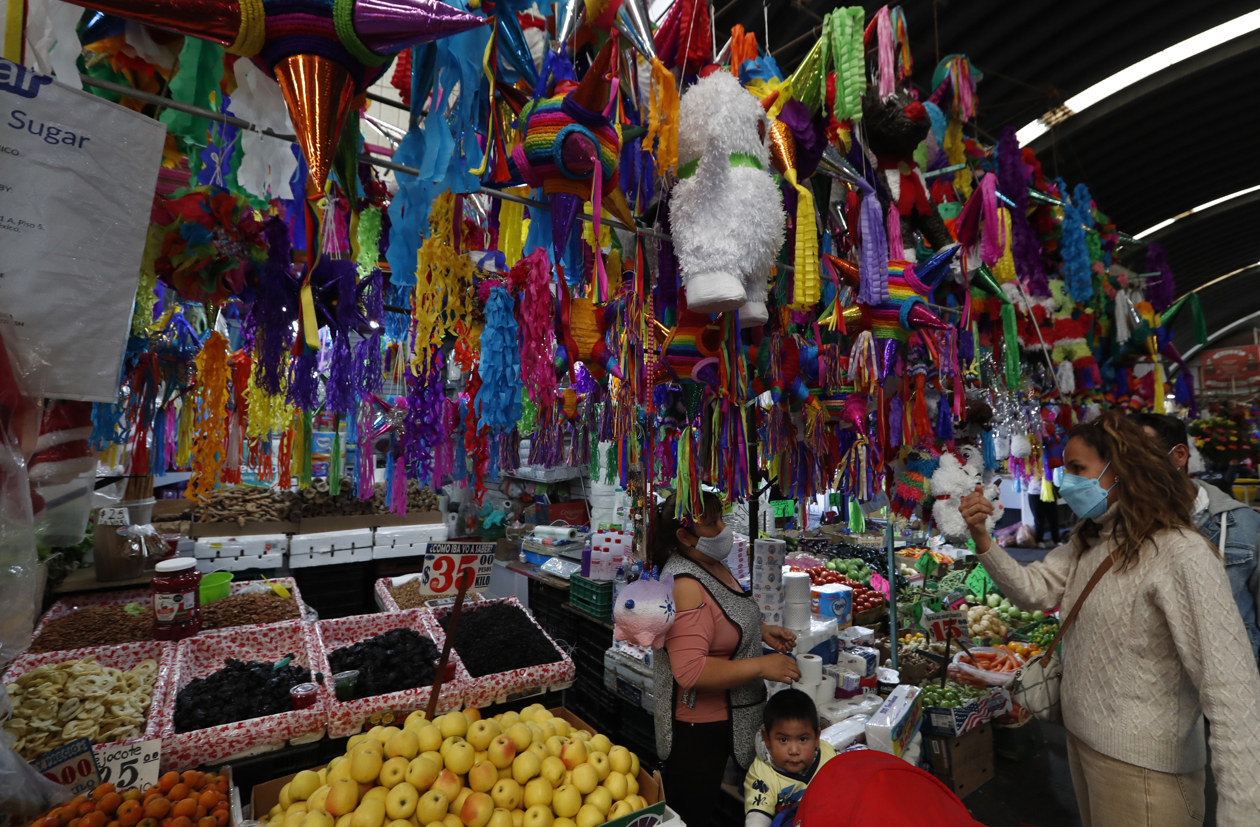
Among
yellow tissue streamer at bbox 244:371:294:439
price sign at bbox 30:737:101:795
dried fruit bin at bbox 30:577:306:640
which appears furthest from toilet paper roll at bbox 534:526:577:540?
price sign at bbox 30:737:101:795

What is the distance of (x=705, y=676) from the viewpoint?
1583mm

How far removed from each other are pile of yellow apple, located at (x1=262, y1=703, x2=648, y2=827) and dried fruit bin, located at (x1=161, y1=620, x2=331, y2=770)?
0.47 m

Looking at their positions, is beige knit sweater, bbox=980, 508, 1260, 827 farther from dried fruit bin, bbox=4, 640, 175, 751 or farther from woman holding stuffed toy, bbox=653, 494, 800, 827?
dried fruit bin, bbox=4, 640, 175, 751

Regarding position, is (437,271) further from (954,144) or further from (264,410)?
(954,144)

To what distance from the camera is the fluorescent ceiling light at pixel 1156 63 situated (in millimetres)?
5004

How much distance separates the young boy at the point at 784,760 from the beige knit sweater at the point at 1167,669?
624mm

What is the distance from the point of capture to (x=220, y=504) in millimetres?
4125

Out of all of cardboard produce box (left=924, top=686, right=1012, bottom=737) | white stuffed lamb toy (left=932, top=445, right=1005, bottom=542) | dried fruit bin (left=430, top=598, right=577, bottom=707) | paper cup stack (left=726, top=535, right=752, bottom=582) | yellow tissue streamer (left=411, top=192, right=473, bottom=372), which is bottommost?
cardboard produce box (left=924, top=686, right=1012, bottom=737)

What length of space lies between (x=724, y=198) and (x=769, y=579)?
1604 millimetres

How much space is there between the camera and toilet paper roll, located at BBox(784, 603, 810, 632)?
2.38 metres

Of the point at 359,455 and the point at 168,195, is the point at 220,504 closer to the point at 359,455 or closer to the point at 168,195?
the point at 359,455

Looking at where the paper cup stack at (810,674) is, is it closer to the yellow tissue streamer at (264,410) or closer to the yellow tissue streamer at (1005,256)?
the yellow tissue streamer at (1005,256)

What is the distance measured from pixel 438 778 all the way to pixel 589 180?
1284mm

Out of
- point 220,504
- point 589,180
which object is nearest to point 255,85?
point 589,180
